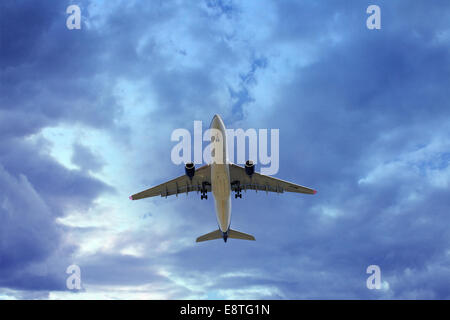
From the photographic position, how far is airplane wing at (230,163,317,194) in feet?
160

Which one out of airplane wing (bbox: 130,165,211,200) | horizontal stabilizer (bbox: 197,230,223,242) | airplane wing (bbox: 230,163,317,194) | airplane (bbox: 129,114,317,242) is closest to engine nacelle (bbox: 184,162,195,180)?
airplane (bbox: 129,114,317,242)

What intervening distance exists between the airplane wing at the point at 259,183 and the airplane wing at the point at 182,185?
345cm

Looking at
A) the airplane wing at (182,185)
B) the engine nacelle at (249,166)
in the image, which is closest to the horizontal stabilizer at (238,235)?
the airplane wing at (182,185)

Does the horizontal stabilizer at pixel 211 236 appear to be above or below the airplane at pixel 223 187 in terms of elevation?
below

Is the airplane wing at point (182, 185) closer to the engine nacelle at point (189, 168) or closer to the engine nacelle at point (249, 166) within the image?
the engine nacelle at point (189, 168)

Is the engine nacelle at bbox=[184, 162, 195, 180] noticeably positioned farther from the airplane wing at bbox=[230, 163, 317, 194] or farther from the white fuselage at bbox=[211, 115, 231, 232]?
the airplane wing at bbox=[230, 163, 317, 194]

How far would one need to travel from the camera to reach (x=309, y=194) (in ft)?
165

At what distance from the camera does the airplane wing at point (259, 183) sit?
4881cm

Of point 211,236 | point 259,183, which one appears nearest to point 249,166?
point 259,183

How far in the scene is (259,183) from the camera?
51156mm

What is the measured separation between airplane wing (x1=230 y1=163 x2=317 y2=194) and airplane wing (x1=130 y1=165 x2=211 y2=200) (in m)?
3.45
